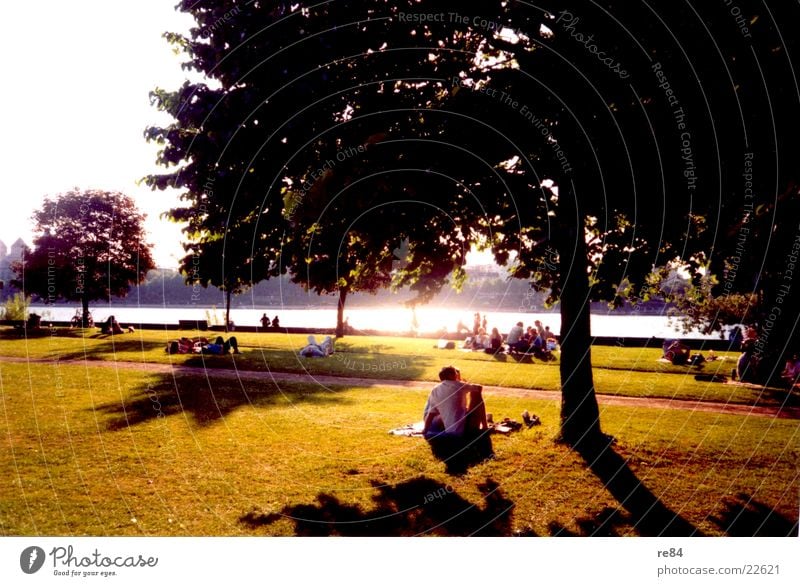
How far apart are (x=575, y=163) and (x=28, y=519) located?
10.1m

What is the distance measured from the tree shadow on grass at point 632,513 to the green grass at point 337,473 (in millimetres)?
57

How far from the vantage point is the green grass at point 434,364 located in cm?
1808

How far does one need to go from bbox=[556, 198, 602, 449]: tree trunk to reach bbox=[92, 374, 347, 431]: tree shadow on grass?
23.1 ft

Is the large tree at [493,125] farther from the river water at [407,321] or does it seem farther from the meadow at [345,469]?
the river water at [407,321]

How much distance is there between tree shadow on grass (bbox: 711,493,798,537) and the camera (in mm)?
7346

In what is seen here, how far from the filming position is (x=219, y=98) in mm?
8375

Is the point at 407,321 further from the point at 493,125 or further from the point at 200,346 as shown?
the point at 493,125

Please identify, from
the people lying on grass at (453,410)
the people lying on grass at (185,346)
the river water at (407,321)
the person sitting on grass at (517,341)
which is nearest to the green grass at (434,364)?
the people lying on grass at (185,346)

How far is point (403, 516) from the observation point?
296 inches

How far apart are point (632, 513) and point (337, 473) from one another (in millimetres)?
4706

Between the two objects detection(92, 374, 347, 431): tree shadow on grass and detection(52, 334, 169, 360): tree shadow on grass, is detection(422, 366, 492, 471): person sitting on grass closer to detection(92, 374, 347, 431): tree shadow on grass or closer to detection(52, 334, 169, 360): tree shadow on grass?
detection(92, 374, 347, 431): tree shadow on grass

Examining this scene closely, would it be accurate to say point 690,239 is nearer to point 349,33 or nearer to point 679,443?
point 679,443

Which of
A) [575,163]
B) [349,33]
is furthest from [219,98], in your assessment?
[575,163]

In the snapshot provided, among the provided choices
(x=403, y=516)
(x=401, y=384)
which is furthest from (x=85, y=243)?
(x=403, y=516)
